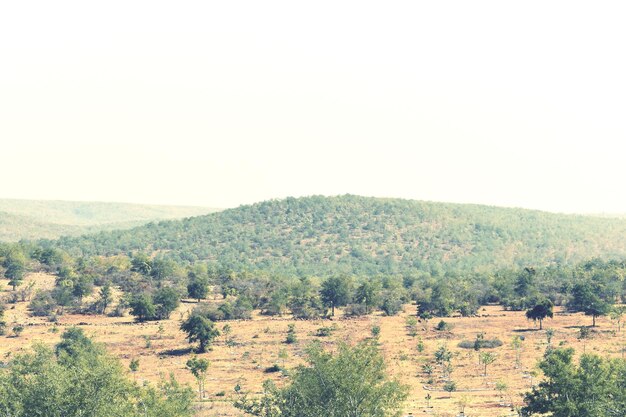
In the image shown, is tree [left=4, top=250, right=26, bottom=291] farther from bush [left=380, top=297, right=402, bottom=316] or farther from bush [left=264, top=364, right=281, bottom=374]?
bush [left=264, top=364, right=281, bottom=374]

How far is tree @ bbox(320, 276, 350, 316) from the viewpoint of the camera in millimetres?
118188

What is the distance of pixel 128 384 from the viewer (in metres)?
47.6

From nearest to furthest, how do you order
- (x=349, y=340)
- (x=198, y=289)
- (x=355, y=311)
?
(x=349, y=340) < (x=355, y=311) < (x=198, y=289)

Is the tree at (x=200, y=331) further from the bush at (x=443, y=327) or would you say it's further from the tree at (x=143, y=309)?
the bush at (x=443, y=327)

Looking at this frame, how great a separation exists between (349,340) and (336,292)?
26.0 metres

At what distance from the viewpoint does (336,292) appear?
118 m

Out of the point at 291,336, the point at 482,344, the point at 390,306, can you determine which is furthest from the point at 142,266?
the point at 482,344

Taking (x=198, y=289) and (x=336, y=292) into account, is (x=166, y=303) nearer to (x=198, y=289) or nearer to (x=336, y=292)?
(x=198, y=289)

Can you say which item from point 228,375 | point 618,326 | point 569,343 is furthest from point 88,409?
point 618,326

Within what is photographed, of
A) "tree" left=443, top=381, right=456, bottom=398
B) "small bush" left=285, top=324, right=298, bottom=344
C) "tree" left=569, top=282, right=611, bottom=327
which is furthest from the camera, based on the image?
"tree" left=569, top=282, right=611, bottom=327

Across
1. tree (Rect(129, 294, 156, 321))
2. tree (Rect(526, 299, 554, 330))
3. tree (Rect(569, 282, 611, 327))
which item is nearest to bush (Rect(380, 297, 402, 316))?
tree (Rect(526, 299, 554, 330))

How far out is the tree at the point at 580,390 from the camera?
44844mm

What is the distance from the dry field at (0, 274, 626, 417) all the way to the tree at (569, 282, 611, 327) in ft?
5.06

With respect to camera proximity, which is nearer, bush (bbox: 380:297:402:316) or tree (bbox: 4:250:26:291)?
bush (bbox: 380:297:402:316)
